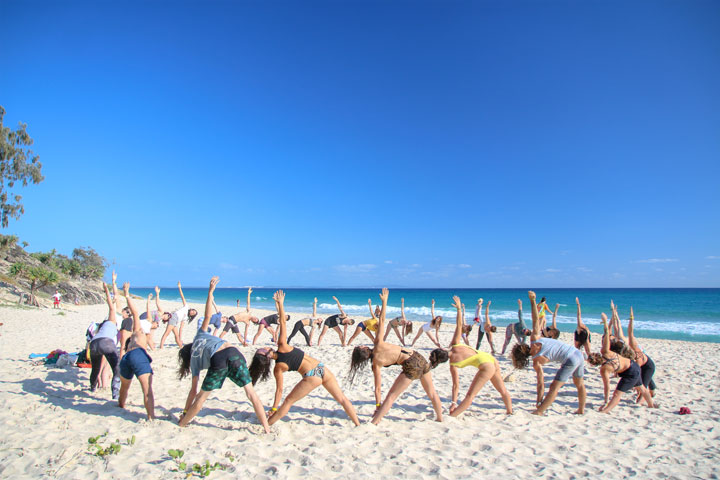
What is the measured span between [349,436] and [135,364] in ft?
10.8

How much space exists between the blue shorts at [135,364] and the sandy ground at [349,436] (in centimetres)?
69

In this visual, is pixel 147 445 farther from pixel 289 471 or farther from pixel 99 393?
pixel 99 393

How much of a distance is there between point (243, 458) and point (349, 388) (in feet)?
11.1

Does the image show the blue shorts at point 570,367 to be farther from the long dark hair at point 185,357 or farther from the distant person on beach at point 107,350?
the distant person on beach at point 107,350

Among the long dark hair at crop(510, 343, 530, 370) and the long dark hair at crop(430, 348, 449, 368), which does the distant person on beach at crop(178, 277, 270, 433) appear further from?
the long dark hair at crop(510, 343, 530, 370)

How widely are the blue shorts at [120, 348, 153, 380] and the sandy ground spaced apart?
69 cm

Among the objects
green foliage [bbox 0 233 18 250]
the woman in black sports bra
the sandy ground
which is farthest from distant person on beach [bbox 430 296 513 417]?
green foliage [bbox 0 233 18 250]

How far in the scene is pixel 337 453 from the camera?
4469mm

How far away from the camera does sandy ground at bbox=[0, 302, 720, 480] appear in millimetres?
4078

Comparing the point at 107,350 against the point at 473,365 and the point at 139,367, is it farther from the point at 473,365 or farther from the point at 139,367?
the point at 473,365

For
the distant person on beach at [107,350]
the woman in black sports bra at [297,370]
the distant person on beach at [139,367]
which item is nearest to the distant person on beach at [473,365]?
the woman in black sports bra at [297,370]

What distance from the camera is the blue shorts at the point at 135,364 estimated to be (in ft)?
17.0

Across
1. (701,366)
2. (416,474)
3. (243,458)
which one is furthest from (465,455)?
(701,366)

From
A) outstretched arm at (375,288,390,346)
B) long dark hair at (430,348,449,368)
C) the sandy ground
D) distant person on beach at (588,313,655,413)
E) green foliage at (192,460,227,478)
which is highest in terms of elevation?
outstretched arm at (375,288,390,346)
